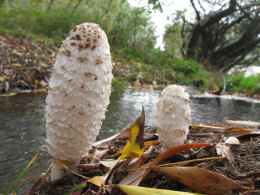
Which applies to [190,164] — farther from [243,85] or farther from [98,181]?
[243,85]

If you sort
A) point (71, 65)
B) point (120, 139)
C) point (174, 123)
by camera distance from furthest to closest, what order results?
point (120, 139) < point (174, 123) < point (71, 65)

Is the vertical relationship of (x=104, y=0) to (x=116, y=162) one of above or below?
above

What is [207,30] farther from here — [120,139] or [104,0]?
[120,139]

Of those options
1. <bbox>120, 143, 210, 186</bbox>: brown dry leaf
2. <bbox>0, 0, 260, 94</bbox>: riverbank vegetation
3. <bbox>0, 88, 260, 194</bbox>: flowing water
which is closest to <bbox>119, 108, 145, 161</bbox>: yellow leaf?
<bbox>120, 143, 210, 186</bbox>: brown dry leaf

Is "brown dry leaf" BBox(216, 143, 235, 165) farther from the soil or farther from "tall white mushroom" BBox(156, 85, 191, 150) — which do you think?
"tall white mushroom" BBox(156, 85, 191, 150)

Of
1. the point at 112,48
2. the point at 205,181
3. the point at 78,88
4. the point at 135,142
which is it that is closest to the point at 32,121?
the point at 78,88

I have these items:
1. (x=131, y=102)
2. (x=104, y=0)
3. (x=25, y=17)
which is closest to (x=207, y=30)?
(x=104, y=0)
